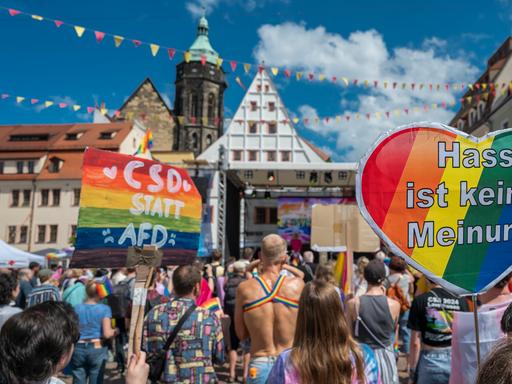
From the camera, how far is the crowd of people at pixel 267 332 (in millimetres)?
1739

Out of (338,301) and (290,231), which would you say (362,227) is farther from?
(290,231)

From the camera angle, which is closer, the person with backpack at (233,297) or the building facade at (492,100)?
the person with backpack at (233,297)

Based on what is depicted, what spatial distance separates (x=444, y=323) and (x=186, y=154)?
39435mm

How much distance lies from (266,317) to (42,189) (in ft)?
109

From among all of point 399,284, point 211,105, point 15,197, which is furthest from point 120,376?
point 211,105

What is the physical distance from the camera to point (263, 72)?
36.5 m

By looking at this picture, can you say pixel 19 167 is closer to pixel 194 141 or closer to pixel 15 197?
pixel 15 197

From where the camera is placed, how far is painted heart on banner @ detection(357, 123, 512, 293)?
219cm

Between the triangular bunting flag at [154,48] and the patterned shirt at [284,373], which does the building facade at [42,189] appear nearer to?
the triangular bunting flag at [154,48]

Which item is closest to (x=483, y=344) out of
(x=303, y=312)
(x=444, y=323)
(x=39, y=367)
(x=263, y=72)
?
(x=303, y=312)

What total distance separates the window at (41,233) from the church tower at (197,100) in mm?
19553

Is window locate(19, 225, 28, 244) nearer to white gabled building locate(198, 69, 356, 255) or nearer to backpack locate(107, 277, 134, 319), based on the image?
white gabled building locate(198, 69, 356, 255)

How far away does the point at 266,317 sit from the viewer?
10.6 feet

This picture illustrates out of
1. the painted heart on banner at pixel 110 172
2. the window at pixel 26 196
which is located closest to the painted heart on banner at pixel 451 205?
the painted heart on banner at pixel 110 172
